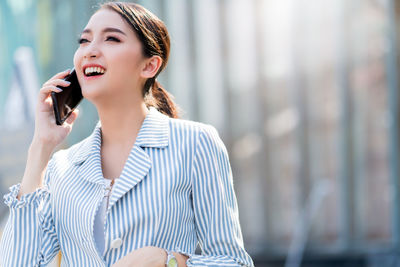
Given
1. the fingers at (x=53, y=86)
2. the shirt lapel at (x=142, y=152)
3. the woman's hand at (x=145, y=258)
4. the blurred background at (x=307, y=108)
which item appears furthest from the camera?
the blurred background at (x=307, y=108)

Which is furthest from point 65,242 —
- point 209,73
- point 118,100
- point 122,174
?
point 209,73

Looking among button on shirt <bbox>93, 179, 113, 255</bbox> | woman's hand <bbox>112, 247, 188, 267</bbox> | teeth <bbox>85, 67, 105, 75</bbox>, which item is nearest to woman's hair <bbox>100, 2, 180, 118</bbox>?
teeth <bbox>85, 67, 105, 75</bbox>

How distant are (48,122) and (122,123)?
0.24 metres

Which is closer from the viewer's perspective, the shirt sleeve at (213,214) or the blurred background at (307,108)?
the shirt sleeve at (213,214)

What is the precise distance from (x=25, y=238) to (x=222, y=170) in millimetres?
572

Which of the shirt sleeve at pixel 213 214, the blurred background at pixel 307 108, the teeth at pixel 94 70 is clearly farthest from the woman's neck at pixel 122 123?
the blurred background at pixel 307 108

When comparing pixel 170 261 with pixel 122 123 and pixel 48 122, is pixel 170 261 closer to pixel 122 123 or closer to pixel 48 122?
pixel 122 123

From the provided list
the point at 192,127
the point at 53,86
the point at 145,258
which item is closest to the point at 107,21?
the point at 53,86

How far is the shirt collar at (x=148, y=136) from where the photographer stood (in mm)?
1687

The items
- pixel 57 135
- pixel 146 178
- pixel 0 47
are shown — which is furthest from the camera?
pixel 0 47

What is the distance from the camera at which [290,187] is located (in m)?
5.54

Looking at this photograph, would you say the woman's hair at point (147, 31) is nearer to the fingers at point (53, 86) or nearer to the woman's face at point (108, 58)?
the woman's face at point (108, 58)

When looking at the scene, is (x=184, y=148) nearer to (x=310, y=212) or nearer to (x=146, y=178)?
(x=146, y=178)

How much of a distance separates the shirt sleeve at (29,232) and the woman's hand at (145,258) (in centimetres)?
28
